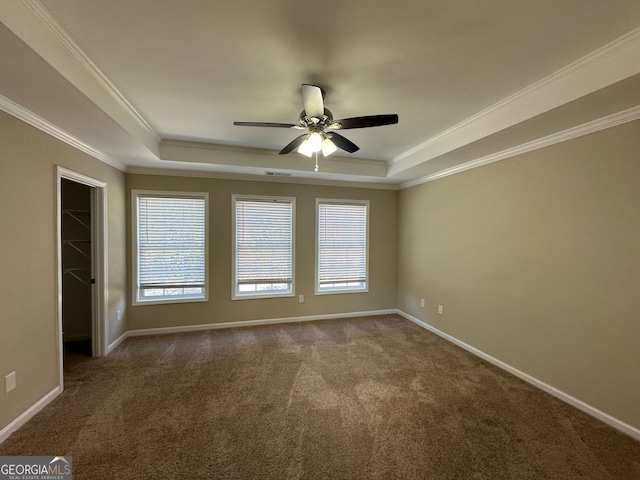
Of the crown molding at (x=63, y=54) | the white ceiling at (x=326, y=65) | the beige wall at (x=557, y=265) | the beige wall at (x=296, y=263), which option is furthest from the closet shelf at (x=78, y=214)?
the beige wall at (x=557, y=265)

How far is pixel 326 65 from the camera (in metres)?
1.97

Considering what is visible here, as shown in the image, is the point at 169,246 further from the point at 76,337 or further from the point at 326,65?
the point at 326,65

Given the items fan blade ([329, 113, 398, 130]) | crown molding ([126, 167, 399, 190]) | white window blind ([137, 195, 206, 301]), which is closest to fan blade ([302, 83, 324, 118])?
fan blade ([329, 113, 398, 130])

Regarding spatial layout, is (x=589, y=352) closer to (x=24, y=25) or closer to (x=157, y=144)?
(x=24, y=25)

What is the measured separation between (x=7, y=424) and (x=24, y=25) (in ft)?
8.82

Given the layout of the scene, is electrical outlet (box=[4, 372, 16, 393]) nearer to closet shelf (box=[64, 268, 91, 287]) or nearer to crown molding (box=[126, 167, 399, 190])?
closet shelf (box=[64, 268, 91, 287])

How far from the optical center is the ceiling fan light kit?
1.99 m

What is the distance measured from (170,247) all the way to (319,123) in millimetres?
3180

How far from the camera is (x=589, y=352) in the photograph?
238 centimetres

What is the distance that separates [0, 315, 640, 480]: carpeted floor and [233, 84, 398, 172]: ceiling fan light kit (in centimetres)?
238

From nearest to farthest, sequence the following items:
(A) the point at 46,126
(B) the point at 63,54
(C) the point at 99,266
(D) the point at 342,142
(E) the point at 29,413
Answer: (B) the point at 63,54, (E) the point at 29,413, (A) the point at 46,126, (D) the point at 342,142, (C) the point at 99,266

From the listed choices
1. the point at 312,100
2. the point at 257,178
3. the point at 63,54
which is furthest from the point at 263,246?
the point at 63,54

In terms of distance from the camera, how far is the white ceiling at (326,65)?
1.49m

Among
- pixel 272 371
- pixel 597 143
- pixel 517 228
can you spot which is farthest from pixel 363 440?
pixel 597 143
